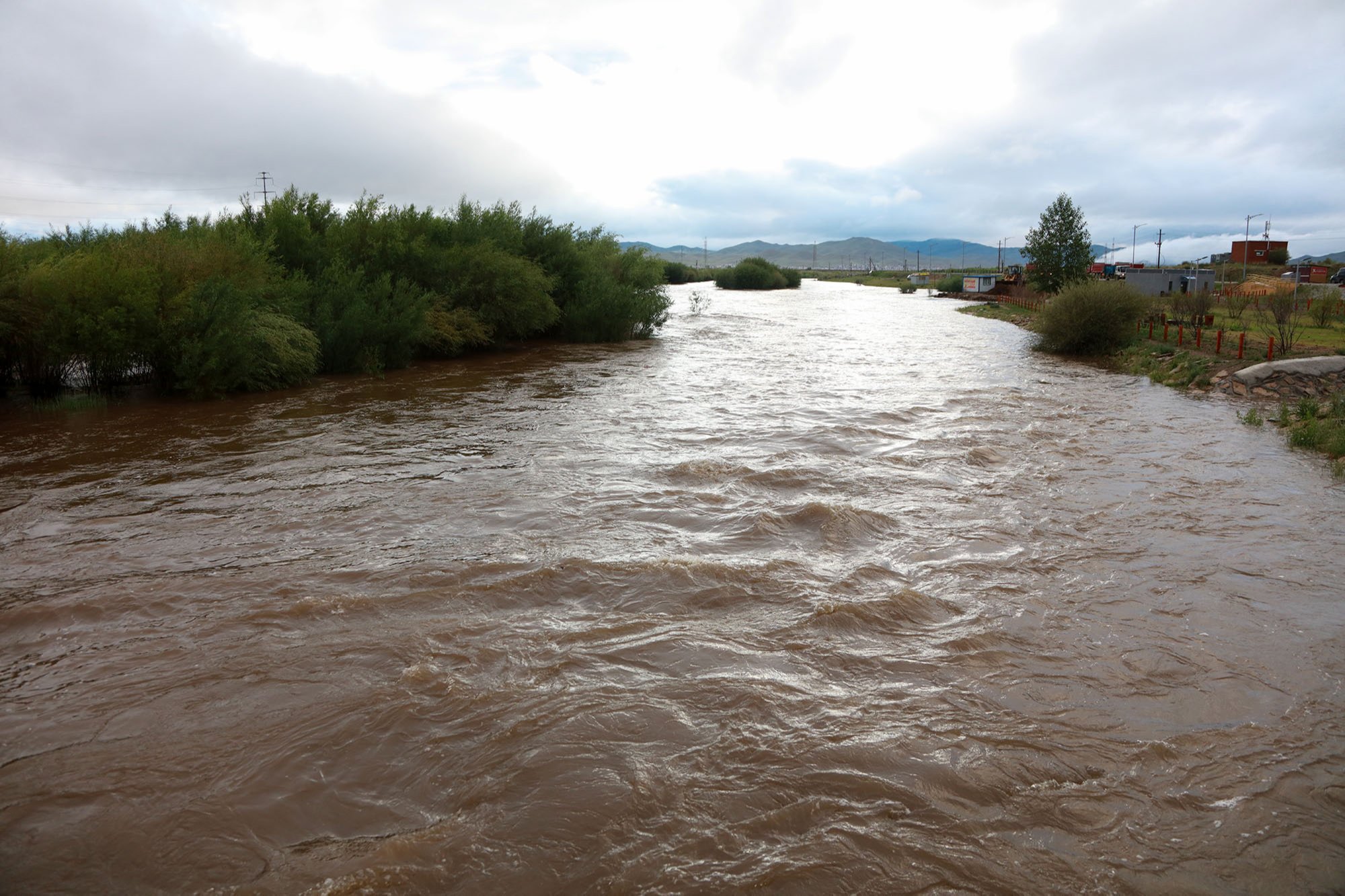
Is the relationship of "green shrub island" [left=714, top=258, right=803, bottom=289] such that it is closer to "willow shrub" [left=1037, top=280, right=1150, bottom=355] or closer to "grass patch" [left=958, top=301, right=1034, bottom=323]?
"grass patch" [left=958, top=301, right=1034, bottom=323]

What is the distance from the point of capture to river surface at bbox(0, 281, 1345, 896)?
399 centimetres

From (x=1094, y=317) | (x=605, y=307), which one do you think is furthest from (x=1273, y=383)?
(x=605, y=307)

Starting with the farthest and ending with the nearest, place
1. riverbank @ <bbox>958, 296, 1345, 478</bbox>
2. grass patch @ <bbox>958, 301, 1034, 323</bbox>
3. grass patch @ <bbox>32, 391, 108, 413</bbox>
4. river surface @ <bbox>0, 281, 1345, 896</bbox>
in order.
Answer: grass patch @ <bbox>958, 301, 1034, 323</bbox>
grass patch @ <bbox>32, 391, 108, 413</bbox>
riverbank @ <bbox>958, 296, 1345, 478</bbox>
river surface @ <bbox>0, 281, 1345, 896</bbox>

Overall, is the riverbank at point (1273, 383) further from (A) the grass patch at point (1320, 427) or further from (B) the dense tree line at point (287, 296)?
(B) the dense tree line at point (287, 296)

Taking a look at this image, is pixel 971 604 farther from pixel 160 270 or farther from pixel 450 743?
pixel 160 270

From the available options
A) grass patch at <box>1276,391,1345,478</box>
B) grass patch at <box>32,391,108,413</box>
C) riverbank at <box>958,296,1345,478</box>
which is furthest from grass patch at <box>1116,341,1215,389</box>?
grass patch at <box>32,391,108,413</box>

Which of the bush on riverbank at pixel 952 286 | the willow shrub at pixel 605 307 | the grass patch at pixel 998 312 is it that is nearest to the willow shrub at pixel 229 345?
the willow shrub at pixel 605 307

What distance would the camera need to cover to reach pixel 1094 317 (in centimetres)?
3141

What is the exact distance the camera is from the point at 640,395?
20375 mm

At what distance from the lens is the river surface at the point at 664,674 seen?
13.1ft

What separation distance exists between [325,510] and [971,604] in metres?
7.63

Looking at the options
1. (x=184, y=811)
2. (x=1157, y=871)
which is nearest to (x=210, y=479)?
(x=184, y=811)

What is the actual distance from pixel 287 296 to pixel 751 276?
95.3 m

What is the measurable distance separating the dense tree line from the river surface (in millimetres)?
4207
